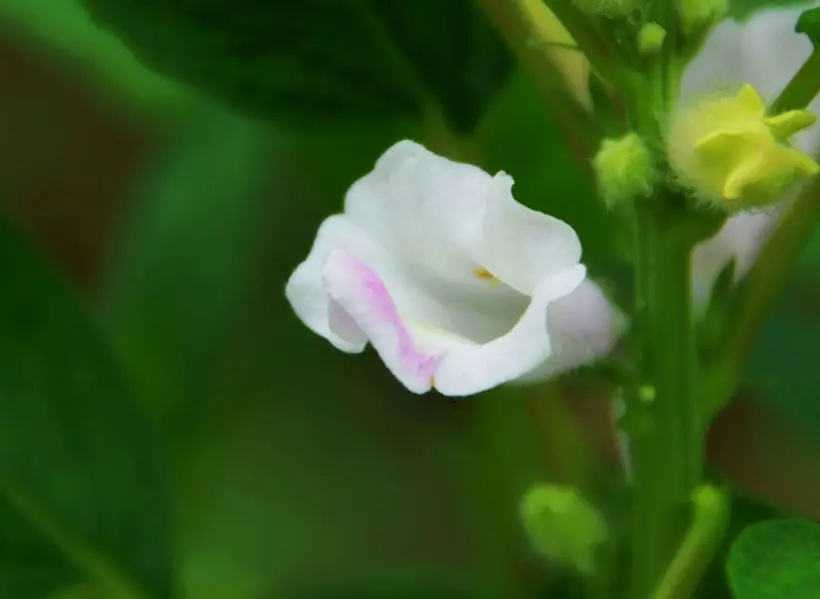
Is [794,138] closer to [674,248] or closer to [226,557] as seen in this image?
[674,248]

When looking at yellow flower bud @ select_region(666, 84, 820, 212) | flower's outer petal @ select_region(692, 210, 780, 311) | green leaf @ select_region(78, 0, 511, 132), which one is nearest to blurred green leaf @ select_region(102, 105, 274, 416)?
green leaf @ select_region(78, 0, 511, 132)

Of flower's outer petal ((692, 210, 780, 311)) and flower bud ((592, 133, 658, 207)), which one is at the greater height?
flower bud ((592, 133, 658, 207))

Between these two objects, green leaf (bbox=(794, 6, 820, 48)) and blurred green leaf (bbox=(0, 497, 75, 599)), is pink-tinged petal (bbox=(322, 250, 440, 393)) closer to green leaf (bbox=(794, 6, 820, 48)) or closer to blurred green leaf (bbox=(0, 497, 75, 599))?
green leaf (bbox=(794, 6, 820, 48))

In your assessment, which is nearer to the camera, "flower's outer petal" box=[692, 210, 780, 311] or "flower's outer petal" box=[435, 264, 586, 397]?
"flower's outer petal" box=[435, 264, 586, 397]

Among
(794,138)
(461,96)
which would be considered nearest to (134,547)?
(461,96)

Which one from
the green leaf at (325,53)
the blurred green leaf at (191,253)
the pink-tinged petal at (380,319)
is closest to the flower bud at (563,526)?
the pink-tinged petal at (380,319)

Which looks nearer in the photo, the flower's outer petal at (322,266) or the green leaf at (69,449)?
the flower's outer petal at (322,266)

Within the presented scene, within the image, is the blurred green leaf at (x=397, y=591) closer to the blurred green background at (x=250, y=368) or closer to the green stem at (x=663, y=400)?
the blurred green background at (x=250, y=368)
